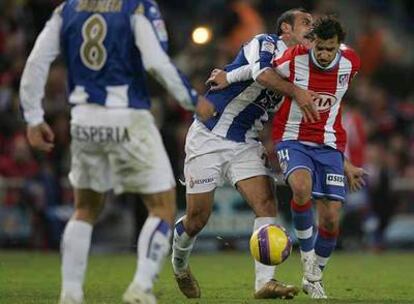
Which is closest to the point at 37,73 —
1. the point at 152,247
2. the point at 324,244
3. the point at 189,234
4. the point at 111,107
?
the point at 111,107

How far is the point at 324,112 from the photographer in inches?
430

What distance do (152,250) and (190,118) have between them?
12.1 m

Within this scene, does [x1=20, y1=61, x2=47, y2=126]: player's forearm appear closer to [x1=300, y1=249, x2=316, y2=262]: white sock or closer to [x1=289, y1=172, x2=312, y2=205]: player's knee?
[x1=289, y1=172, x2=312, y2=205]: player's knee

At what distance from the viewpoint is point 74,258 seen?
8438mm

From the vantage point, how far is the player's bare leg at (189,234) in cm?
1103

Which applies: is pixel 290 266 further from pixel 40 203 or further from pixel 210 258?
pixel 40 203

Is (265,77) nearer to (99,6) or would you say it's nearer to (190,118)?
(99,6)

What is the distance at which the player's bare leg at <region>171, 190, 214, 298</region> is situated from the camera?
36.2 ft

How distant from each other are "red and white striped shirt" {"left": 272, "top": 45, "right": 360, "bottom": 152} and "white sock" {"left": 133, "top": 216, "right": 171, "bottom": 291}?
9.19 ft

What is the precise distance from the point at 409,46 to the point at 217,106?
49.3 feet

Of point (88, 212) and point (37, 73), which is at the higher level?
point (37, 73)

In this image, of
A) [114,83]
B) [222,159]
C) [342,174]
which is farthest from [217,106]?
[114,83]

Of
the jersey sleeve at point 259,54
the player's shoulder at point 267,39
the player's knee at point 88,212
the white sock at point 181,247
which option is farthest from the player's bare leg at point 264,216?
the player's knee at point 88,212

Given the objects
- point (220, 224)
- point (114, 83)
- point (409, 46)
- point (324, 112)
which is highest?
point (114, 83)
